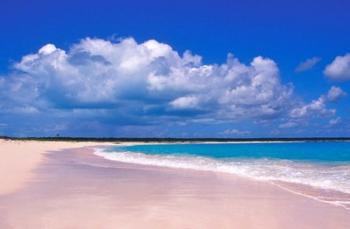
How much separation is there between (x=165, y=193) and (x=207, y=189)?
159cm

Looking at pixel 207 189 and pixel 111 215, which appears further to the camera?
pixel 207 189

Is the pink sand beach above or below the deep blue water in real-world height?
below

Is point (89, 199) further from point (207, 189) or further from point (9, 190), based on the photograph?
point (207, 189)

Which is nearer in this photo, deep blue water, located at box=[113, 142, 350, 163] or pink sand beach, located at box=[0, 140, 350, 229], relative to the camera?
pink sand beach, located at box=[0, 140, 350, 229]

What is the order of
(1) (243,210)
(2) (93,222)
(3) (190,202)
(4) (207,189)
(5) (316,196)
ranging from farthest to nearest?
(4) (207,189) → (5) (316,196) → (3) (190,202) → (1) (243,210) → (2) (93,222)

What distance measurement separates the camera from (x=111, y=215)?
28.8 feet

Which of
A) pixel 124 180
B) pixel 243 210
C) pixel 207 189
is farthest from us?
pixel 124 180

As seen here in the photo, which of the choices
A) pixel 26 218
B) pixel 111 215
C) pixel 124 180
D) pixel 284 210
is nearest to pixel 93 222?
pixel 111 215

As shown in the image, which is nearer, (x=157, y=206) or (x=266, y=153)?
(x=157, y=206)

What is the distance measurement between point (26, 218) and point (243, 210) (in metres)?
4.40

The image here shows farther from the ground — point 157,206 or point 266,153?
point 266,153

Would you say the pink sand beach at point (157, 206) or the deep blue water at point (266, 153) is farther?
the deep blue water at point (266, 153)

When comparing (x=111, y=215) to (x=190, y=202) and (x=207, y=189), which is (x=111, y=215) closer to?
(x=190, y=202)

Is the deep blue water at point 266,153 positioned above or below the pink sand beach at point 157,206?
above
